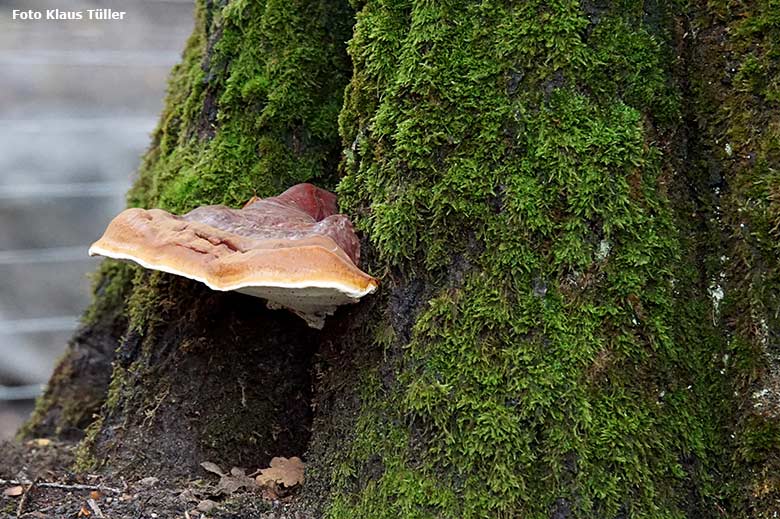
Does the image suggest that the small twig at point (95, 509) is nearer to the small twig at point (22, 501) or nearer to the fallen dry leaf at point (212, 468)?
the small twig at point (22, 501)

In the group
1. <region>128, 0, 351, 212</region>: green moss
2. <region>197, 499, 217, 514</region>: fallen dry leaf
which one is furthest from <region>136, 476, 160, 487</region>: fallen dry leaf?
<region>128, 0, 351, 212</region>: green moss

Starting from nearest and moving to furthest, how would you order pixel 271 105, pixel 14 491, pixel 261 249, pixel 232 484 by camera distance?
pixel 261 249 → pixel 14 491 → pixel 232 484 → pixel 271 105

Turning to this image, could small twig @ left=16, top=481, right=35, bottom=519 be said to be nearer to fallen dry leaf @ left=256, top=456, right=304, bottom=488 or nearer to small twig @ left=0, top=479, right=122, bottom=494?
small twig @ left=0, top=479, right=122, bottom=494

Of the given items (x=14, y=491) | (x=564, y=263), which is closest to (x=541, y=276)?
(x=564, y=263)

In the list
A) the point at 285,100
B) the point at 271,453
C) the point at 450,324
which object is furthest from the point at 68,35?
the point at 450,324

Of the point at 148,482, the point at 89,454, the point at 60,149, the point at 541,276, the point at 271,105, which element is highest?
the point at 271,105

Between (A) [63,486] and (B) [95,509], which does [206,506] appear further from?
(A) [63,486]
